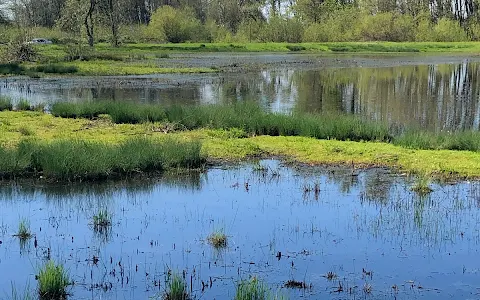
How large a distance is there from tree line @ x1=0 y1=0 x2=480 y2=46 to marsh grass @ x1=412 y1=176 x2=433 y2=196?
6685cm

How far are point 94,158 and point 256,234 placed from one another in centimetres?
468

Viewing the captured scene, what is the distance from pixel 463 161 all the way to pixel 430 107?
39.3ft

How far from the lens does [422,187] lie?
12.3 metres

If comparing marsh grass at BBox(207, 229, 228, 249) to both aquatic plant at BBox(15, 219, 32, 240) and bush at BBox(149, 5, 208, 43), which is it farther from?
bush at BBox(149, 5, 208, 43)

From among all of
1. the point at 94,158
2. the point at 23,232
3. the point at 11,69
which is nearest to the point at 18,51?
the point at 11,69

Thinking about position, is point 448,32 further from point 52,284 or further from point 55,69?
point 52,284

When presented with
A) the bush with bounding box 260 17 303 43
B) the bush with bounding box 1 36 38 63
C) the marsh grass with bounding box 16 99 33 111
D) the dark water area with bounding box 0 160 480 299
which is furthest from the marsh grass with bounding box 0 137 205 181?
the bush with bounding box 260 17 303 43

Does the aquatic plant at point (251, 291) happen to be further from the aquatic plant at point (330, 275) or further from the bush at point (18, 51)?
the bush at point (18, 51)

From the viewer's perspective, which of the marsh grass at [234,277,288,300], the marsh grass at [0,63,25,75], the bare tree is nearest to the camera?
the marsh grass at [234,277,288,300]

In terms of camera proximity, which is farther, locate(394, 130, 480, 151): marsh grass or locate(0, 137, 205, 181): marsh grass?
locate(394, 130, 480, 151): marsh grass

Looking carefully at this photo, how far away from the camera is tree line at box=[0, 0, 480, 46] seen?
85875 millimetres

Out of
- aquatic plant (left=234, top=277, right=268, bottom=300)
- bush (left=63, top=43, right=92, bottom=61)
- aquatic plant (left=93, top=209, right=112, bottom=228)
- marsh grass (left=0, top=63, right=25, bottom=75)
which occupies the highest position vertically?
bush (left=63, top=43, right=92, bottom=61)

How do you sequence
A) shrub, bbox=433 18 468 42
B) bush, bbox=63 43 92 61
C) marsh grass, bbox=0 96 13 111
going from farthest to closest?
shrub, bbox=433 18 468 42 → bush, bbox=63 43 92 61 → marsh grass, bbox=0 96 13 111

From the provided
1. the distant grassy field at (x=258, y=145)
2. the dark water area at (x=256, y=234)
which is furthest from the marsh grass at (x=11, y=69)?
the dark water area at (x=256, y=234)
